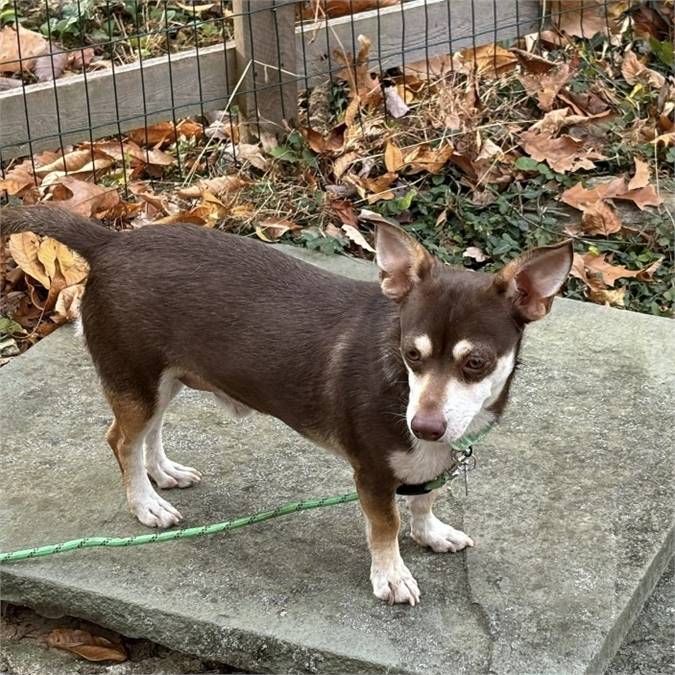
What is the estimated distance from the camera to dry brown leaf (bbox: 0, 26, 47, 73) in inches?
278

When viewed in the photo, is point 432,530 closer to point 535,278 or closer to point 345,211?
point 535,278

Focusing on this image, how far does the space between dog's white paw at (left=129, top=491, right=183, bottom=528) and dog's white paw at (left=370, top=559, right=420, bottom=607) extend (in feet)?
2.65

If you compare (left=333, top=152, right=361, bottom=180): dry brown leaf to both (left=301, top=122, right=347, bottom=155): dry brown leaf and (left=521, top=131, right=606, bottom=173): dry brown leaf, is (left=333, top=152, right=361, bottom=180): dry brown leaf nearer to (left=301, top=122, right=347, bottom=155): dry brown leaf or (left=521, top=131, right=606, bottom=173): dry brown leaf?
(left=301, top=122, right=347, bottom=155): dry brown leaf

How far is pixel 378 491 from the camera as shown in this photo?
370 centimetres

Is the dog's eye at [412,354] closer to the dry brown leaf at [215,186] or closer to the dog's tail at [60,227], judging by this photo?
the dog's tail at [60,227]

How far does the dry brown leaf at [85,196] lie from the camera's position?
6051mm

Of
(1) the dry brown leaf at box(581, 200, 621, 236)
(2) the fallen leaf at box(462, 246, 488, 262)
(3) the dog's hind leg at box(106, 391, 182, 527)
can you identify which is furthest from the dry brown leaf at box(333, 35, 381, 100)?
(3) the dog's hind leg at box(106, 391, 182, 527)

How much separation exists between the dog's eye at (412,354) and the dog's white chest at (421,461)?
0.99 feet

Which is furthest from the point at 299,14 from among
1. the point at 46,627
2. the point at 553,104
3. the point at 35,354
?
the point at 46,627

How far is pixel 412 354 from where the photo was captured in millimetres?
3453

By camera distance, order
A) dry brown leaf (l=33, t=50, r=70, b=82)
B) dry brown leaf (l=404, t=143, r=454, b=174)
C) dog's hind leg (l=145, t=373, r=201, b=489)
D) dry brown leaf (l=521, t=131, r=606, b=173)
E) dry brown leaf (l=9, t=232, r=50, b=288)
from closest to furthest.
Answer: dog's hind leg (l=145, t=373, r=201, b=489) → dry brown leaf (l=9, t=232, r=50, b=288) → dry brown leaf (l=404, t=143, r=454, b=174) → dry brown leaf (l=521, t=131, r=606, b=173) → dry brown leaf (l=33, t=50, r=70, b=82)

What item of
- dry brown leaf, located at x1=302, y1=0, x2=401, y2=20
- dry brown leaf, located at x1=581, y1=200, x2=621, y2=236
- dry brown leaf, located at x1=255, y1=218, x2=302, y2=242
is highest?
dry brown leaf, located at x1=302, y1=0, x2=401, y2=20

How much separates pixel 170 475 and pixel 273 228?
216 cm

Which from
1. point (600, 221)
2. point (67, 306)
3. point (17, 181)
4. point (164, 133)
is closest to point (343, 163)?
point (164, 133)
